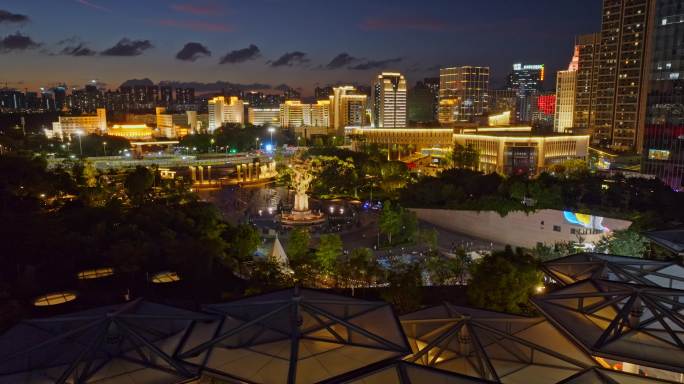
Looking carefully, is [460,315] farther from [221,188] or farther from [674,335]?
[221,188]

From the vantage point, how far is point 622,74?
7144 cm

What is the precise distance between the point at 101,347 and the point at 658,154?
4632 cm

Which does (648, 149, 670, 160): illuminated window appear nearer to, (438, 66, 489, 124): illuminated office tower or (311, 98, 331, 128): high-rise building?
(438, 66, 489, 124): illuminated office tower

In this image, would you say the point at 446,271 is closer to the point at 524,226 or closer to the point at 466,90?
the point at 524,226

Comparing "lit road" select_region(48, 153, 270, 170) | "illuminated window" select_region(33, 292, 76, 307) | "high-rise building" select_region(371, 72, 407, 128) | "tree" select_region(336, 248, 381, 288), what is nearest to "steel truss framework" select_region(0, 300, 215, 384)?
"illuminated window" select_region(33, 292, 76, 307)

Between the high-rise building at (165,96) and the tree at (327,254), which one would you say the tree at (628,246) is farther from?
the high-rise building at (165,96)

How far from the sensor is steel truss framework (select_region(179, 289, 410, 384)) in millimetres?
7230

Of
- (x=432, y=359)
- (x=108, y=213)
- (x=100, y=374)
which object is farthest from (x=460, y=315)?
(x=108, y=213)

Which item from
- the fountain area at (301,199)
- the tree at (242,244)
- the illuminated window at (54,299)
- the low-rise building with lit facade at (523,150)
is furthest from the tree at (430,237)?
the low-rise building with lit facade at (523,150)

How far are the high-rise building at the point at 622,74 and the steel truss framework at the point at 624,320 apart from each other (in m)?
68.3

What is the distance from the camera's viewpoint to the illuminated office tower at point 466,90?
126938 millimetres

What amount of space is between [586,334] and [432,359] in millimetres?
2753

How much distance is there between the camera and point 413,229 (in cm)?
2767

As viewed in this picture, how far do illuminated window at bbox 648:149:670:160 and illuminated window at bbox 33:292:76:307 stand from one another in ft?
146
